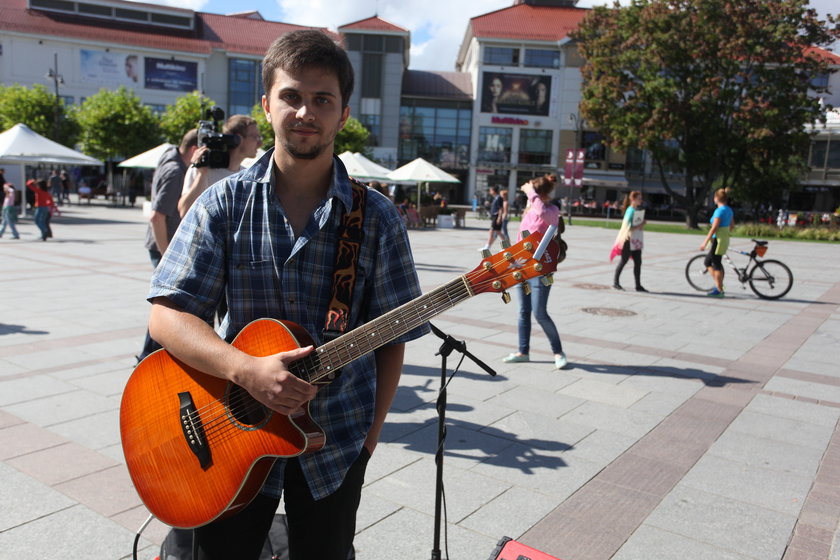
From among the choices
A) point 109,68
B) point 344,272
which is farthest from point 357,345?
point 109,68

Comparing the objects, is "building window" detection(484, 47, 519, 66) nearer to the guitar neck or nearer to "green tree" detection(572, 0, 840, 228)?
"green tree" detection(572, 0, 840, 228)

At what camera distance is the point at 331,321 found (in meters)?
1.79

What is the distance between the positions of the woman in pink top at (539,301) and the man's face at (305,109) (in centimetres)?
474

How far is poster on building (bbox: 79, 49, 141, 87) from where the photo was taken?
50688 millimetres

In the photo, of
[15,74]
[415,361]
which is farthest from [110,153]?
[415,361]

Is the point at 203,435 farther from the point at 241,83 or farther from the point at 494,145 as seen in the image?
the point at 494,145

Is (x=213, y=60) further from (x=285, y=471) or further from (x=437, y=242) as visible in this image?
(x=285, y=471)

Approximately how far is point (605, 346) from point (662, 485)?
3669 millimetres

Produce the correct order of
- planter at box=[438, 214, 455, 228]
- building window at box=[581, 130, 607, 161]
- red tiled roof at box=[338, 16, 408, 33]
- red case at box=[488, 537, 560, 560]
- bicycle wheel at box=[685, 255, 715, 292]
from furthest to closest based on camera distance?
building window at box=[581, 130, 607, 161] → red tiled roof at box=[338, 16, 408, 33] → planter at box=[438, 214, 455, 228] → bicycle wheel at box=[685, 255, 715, 292] → red case at box=[488, 537, 560, 560]

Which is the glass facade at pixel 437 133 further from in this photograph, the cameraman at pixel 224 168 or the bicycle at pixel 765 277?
the cameraman at pixel 224 168

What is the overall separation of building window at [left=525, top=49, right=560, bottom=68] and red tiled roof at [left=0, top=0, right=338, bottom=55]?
20.9 m

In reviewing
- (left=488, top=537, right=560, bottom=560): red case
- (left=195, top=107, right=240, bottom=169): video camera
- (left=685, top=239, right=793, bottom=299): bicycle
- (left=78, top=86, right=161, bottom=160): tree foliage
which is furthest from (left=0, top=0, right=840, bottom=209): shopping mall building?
(left=488, top=537, right=560, bottom=560): red case

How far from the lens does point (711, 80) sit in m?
33.5

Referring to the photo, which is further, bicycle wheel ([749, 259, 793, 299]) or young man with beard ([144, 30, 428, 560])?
bicycle wheel ([749, 259, 793, 299])
